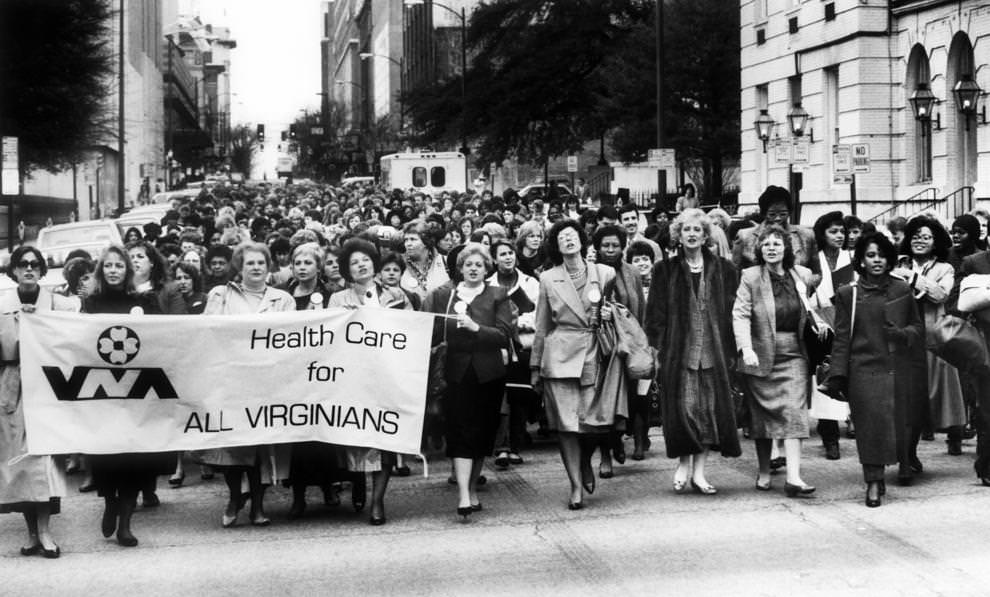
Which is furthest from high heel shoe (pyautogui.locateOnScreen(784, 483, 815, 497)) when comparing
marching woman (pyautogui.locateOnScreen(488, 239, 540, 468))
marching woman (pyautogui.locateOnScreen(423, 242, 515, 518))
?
marching woman (pyautogui.locateOnScreen(488, 239, 540, 468))

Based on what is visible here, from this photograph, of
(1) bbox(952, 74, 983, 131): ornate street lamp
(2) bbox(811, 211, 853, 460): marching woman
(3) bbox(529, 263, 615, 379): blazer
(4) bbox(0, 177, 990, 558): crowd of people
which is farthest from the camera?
(1) bbox(952, 74, 983, 131): ornate street lamp

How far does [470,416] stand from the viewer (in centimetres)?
991

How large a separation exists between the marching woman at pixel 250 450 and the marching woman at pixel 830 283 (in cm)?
395

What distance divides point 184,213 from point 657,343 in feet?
69.4

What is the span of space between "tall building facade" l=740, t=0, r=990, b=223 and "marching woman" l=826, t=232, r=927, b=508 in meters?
16.2

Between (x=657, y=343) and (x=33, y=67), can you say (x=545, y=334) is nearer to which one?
(x=657, y=343)

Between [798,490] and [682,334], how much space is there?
1293 mm

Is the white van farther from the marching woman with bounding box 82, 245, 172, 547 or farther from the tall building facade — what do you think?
the marching woman with bounding box 82, 245, 172, 547

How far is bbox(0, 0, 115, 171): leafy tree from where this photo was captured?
46.6 meters

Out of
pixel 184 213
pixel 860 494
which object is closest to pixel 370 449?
pixel 860 494

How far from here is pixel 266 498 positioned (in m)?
11.0

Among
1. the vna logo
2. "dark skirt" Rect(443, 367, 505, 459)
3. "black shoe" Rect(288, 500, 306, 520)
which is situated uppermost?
the vna logo

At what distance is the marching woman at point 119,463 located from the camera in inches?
373

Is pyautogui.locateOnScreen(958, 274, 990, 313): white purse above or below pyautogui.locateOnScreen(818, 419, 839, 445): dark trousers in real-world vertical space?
above
